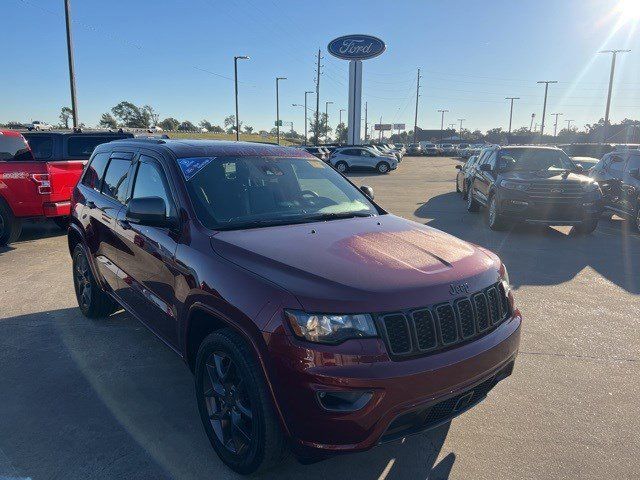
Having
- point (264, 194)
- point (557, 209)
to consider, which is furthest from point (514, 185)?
point (264, 194)

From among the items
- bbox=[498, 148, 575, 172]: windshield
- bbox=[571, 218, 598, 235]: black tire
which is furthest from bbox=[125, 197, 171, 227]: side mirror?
bbox=[498, 148, 575, 172]: windshield

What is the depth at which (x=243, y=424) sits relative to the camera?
255cm

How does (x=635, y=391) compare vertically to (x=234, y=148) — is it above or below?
below

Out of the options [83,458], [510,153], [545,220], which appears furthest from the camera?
[510,153]

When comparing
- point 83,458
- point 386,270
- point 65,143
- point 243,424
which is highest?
point 65,143

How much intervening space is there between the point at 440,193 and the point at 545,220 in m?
8.66

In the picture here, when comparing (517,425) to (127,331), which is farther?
(127,331)

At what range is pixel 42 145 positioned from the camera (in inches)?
353

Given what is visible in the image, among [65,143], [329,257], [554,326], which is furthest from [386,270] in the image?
[65,143]

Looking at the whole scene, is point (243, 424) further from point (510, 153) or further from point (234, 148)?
point (510, 153)

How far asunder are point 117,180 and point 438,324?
3.15m

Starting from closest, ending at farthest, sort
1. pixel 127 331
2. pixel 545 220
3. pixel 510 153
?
pixel 127 331
pixel 545 220
pixel 510 153

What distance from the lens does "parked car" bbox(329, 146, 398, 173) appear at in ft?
97.5

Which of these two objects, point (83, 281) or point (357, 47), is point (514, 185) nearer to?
point (83, 281)
